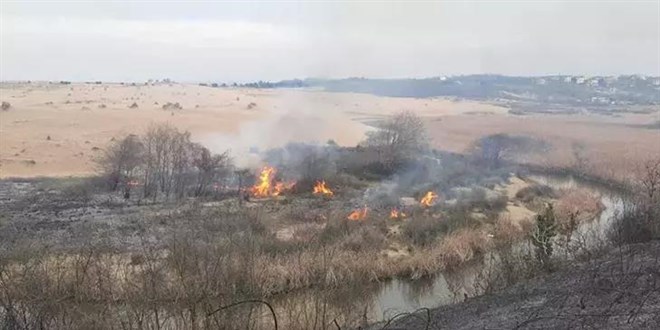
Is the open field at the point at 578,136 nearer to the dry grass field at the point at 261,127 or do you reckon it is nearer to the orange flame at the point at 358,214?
the dry grass field at the point at 261,127

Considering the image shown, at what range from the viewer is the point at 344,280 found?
2127 centimetres

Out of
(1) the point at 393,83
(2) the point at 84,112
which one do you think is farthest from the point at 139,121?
(1) the point at 393,83

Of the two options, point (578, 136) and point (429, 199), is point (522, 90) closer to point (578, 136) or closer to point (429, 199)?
point (578, 136)

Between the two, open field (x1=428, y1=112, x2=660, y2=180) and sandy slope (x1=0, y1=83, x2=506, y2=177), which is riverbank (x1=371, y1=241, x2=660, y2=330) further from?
sandy slope (x1=0, y1=83, x2=506, y2=177)

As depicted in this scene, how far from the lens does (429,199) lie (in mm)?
36562

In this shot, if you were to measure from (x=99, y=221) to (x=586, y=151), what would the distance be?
4359cm

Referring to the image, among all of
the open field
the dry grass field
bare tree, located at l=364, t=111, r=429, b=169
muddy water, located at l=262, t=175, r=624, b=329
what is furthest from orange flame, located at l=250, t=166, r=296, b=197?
the open field

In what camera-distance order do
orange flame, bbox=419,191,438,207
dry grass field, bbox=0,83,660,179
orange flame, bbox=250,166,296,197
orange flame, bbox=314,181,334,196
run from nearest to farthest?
1. orange flame, bbox=419,191,438,207
2. orange flame, bbox=250,166,296,197
3. orange flame, bbox=314,181,334,196
4. dry grass field, bbox=0,83,660,179

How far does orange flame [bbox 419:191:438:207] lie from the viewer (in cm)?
3559

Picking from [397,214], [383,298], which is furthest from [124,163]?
[383,298]

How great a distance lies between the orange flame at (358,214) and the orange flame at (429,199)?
12.9 ft

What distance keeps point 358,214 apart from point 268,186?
850 cm

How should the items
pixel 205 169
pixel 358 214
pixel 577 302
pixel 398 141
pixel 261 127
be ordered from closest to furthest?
pixel 577 302 < pixel 358 214 < pixel 205 169 < pixel 398 141 < pixel 261 127

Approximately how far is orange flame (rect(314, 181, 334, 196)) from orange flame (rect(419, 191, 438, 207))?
220 inches
